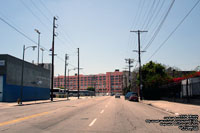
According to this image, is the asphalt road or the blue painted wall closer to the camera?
the asphalt road

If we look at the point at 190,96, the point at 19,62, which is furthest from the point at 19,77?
the point at 190,96

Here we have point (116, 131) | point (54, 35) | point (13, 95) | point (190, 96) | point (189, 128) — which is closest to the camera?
point (116, 131)

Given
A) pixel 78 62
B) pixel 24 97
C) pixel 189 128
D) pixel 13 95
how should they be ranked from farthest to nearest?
pixel 78 62
pixel 24 97
pixel 13 95
pixel 189 128

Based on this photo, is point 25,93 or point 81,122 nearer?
point 81,122

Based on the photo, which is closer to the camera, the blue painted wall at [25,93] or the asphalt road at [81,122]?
the asphalt road at [81,122]

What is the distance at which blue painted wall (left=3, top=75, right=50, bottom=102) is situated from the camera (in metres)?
39.4

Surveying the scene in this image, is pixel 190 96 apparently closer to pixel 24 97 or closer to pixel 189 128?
pixel 189 128

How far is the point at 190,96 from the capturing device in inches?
1061

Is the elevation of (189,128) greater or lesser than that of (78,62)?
lesser

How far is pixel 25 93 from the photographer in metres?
46.2

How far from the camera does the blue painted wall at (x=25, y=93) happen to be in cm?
3944

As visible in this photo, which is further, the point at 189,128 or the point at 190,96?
the point at 190,96

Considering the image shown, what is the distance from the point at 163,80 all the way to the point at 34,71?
94.9ft

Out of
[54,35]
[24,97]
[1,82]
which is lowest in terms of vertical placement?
[24,97]
